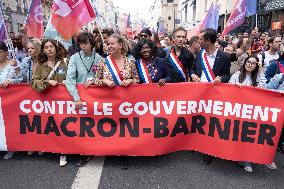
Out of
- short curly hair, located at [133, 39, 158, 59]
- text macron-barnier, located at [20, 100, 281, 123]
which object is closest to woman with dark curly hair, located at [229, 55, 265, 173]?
text macron-barnier, located at [20, 100, 281, 123]

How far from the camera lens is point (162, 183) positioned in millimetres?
3854

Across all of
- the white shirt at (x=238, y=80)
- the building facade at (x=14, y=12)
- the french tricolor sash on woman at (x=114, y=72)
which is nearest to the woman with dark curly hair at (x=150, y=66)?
the french tricolor sash on woman at (x=114, y=72)

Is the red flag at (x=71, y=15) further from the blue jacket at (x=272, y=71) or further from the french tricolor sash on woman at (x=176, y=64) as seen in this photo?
the blue jacket at (x=272, y=71)

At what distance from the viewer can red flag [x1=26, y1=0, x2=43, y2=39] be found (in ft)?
23.7

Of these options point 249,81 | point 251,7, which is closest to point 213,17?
point 251,7

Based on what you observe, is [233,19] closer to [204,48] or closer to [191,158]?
[204,48]

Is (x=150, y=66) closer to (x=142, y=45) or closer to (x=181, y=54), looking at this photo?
(x=142, y=45)

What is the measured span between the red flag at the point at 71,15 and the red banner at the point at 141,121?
1733mm

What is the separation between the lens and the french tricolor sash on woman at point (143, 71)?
4367 millimetres

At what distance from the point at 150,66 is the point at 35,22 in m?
4.00

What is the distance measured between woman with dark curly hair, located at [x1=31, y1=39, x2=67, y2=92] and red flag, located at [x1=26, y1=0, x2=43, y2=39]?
9.61ft

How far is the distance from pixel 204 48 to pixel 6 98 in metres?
2.83

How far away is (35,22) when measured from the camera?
7.27 m

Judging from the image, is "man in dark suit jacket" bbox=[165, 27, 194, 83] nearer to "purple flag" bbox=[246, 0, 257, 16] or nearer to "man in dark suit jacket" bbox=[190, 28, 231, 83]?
"man in dark suit jacket" bbox=[190, 28, 231, 83]
